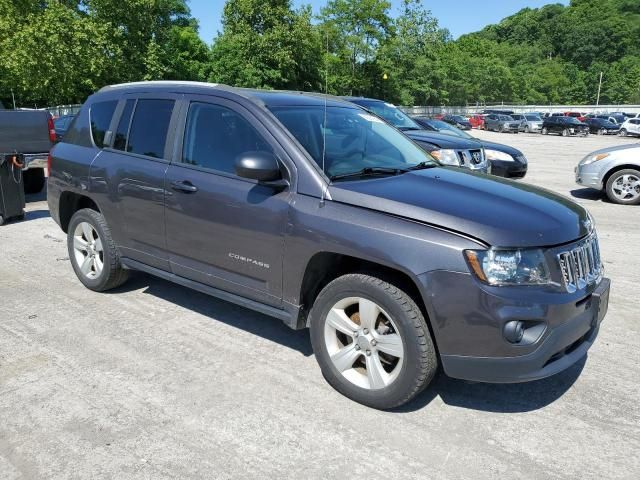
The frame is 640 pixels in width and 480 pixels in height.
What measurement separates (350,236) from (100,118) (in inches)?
120

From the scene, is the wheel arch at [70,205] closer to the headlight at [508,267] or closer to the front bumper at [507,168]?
the headlight at [508,267]

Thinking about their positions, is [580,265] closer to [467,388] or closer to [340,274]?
[467,388]

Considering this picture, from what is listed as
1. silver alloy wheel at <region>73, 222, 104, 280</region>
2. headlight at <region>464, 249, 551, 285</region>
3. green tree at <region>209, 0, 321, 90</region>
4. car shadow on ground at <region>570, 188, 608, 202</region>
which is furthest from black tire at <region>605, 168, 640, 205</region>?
green tree at <region>209, 0, 321, 90</region>

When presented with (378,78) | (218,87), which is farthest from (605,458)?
(378,78)

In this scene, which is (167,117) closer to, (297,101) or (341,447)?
(297,101)

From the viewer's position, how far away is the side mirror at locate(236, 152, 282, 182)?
339cm

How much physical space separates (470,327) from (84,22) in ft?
131

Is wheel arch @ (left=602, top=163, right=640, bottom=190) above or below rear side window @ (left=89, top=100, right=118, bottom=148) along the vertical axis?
below

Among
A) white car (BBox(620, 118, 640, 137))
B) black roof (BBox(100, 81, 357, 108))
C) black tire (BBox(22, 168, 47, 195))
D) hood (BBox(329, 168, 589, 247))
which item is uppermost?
white car (BBox(620, 118, 640, 137))

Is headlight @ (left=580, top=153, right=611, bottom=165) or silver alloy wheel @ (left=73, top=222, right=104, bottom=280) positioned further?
headlight @ (left=580, top=153, right=611, bottom=165)

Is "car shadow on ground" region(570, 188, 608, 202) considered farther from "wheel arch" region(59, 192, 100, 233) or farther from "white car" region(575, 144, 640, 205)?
A: "wheel arch" region(59, 192, 100, 233)

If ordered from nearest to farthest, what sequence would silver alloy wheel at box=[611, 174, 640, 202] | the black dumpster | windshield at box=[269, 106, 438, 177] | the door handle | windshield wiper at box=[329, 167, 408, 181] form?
windshield wiper at box=[329, 167, 408, 181] < windshield at box=[269, 106, 438, 177] < the door handle < the black dumpster < silver alloy wheel at box=[611, 174, 640, 202]

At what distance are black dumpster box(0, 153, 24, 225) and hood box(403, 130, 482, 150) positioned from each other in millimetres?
6206

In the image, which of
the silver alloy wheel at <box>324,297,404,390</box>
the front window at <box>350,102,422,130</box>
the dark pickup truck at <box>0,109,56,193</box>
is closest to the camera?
the silver alloy wheel at <box>324,297,404,390</box>
